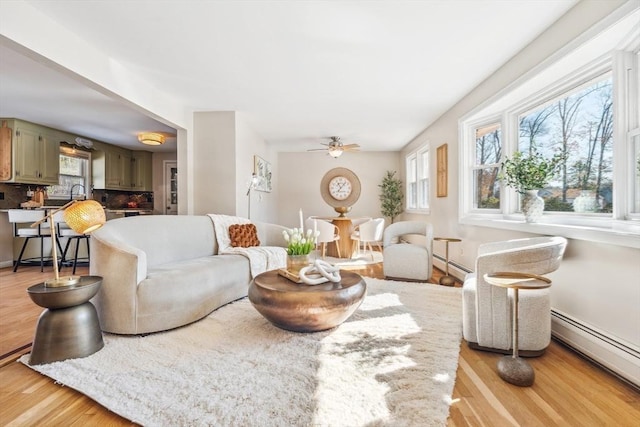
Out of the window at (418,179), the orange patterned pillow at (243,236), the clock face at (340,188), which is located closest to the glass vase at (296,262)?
the orange patterned pillow at (243,236)

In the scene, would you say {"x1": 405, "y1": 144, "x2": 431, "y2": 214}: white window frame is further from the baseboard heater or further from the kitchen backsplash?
the kitchen backsplash

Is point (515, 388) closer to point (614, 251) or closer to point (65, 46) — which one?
point (614, 251)

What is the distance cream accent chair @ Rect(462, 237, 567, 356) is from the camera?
1.96 meters

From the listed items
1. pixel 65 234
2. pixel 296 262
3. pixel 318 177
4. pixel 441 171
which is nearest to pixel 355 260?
pixel 441 171

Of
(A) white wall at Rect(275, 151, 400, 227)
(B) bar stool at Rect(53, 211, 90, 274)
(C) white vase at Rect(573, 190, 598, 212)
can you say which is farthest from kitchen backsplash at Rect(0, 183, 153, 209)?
(C) white vase at Rect(573, 190, 598, 212)

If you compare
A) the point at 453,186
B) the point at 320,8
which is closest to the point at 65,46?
the point at 320,8

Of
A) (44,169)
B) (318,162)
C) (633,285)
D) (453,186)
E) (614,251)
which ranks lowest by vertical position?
(633,285)

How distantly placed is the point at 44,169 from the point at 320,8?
5823 millimetres

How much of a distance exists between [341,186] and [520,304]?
239 inches

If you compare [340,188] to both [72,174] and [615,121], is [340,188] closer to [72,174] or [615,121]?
[72,174]

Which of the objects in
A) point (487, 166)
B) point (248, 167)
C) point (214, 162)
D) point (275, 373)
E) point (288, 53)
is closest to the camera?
point (275, 373)

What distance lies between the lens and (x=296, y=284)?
7.66 feet

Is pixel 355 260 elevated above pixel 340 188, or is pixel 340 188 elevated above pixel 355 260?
pixel 340 188

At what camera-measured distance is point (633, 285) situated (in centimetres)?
175
